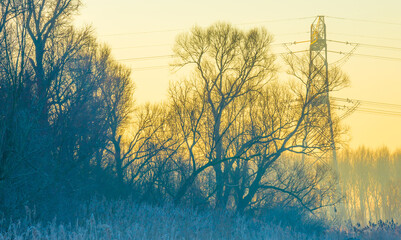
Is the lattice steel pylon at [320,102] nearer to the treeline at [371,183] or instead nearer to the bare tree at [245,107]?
the bare tree at [245,107]

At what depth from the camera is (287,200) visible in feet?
86.3

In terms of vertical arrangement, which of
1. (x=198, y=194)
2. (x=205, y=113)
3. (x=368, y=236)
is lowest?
(x=368, y=236)

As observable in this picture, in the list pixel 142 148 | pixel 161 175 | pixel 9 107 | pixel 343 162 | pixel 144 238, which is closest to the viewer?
pixel 9 107

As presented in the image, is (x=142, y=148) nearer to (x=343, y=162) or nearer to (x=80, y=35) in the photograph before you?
(x=80, y=35)

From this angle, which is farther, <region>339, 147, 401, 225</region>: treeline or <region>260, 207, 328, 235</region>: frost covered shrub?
<region>339, 147, 401, 225</region>: treeline

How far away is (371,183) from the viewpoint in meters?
55.6

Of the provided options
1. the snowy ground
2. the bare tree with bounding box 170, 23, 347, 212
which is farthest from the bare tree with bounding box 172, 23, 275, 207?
the snowy ground

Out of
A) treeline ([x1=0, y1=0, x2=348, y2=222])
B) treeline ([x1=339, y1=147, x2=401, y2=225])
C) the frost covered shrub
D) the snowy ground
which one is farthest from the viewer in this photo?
treeline ([x1=339, y1=147, x2=401, y2=225])

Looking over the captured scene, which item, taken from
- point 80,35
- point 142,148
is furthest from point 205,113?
point 80,35

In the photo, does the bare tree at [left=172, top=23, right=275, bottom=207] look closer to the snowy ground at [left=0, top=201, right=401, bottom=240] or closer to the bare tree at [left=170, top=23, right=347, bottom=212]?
the bare tree at [left=170, top=23, right=347, bottom=212]

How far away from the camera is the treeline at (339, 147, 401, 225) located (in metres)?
51.0

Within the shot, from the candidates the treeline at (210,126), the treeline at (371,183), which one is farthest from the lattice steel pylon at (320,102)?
the treeline at (371,183)

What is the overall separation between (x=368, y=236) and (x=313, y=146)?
508cm

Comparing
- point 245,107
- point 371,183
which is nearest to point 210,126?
point 245,107
